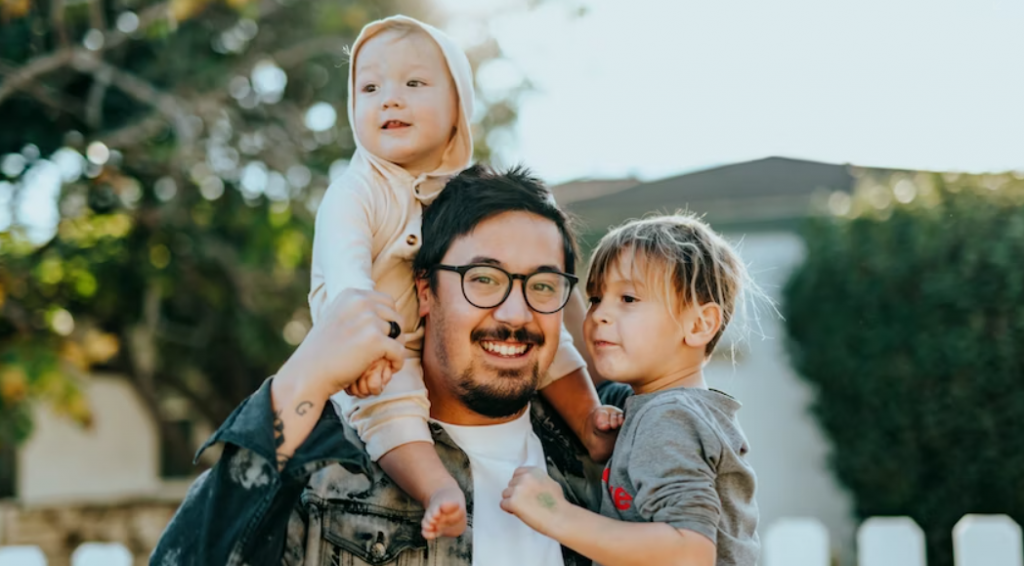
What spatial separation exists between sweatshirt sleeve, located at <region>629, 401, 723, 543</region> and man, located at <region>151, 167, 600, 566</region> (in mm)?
366

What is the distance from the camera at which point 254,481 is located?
6.15ft

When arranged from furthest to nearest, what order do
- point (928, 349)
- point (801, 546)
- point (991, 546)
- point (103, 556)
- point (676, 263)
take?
point (928, 349) → point (801, 546) → point (103, 556) → point (991, 546) → point (676, 263)

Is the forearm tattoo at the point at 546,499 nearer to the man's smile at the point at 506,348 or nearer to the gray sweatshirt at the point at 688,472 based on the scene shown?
the gray sweatshirt at the point at 688,472

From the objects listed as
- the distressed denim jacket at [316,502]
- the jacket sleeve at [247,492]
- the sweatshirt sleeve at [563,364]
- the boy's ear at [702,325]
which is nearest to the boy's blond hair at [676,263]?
the boy's ear at [702,325]

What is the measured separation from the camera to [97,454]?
10664 millimetres

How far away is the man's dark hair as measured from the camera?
2.40m

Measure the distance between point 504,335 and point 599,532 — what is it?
0.53 m

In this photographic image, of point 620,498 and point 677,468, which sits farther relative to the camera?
point 620,498

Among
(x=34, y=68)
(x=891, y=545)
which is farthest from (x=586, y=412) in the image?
(x=34, y=68)

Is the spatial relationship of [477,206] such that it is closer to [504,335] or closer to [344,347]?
[504,335]

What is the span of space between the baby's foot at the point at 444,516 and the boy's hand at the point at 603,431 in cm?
51

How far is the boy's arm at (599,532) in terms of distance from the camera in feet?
6.30

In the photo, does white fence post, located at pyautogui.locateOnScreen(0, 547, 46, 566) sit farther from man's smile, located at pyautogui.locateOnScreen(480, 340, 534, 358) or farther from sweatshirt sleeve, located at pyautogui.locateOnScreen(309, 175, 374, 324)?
man's smile, located at pyautogui.locateOnScreen(480, 340, 534, 358)

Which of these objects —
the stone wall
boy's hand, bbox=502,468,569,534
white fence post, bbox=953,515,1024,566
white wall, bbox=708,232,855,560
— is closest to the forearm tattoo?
boy's hand, bbox=502,468,569,534
